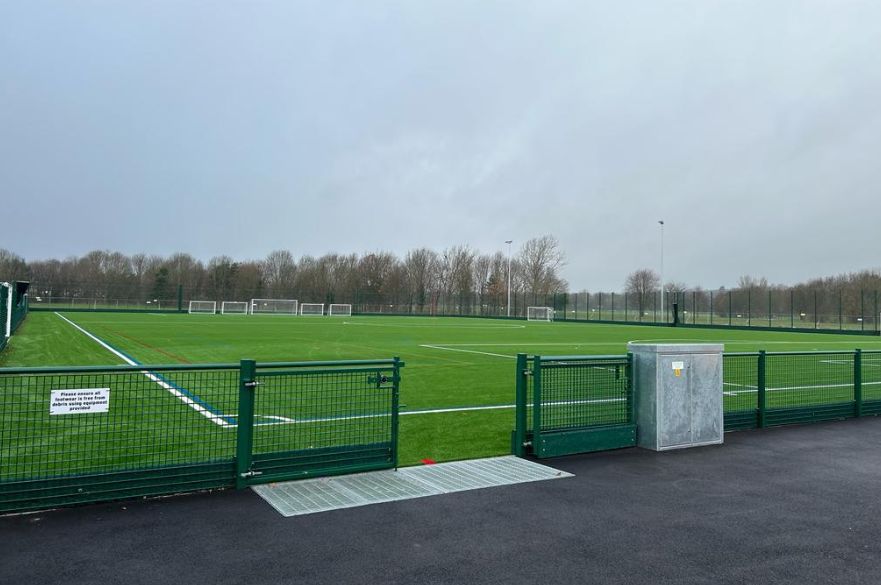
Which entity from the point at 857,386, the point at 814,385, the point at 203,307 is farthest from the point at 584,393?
the point at 203,307

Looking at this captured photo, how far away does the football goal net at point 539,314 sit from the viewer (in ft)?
249

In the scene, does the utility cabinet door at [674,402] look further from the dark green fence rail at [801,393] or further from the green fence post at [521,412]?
the green fence post at [521,412]

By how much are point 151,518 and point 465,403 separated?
687cm

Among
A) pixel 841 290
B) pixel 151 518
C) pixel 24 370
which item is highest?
pixel 841 290

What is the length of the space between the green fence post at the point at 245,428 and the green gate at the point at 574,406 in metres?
3.06

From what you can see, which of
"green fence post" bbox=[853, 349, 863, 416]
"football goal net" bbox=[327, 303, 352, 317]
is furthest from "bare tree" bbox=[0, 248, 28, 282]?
"green fence post" bbox=[853, 349, 863, 416]

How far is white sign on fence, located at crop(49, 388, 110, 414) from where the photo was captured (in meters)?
5.14

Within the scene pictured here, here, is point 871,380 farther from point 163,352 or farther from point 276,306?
point 276,306

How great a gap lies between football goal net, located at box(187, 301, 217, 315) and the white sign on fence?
71959mm

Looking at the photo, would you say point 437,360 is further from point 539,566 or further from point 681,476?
point 539,566

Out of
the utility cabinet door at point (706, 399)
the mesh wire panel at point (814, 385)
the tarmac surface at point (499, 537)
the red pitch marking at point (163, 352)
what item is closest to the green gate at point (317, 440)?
the tarmac surface at point (499, 537)

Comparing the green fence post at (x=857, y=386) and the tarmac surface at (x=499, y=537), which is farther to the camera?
the green fence post at (x=857, y=386)

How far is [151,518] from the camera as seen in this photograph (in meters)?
4.95

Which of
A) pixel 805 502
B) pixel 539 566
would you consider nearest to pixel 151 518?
pixel 539 566
